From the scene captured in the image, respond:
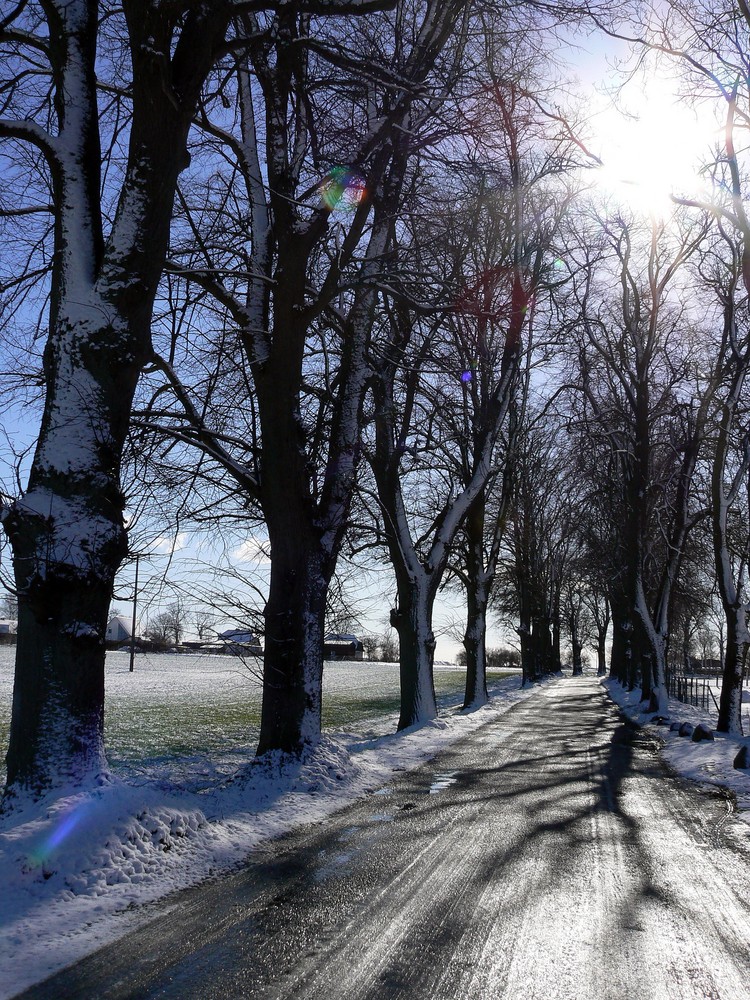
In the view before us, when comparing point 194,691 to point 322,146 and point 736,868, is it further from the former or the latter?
point 736,868

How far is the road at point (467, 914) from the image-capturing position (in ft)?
11.3

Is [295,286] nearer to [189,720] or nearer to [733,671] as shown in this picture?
[733,671]

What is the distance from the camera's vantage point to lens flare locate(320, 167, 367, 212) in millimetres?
8969

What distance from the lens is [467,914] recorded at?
4316 mm

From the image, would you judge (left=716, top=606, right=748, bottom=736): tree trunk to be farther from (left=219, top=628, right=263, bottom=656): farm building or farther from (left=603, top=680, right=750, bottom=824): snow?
(left=219, top=628, right=263, bottom=656): farm building

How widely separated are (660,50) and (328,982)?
12583 mm

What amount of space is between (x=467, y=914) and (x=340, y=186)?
7790 mm

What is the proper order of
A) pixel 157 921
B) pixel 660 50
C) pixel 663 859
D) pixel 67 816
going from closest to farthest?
1. pixel 157 921
2. pixel 67 816
3. pixel 663 859
4. pixel 660 50

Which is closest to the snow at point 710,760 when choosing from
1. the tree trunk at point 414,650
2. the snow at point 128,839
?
the snow at point 128,839

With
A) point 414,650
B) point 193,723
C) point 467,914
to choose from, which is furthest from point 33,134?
point 193,723

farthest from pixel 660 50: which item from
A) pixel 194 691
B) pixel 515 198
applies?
pixel 194 691

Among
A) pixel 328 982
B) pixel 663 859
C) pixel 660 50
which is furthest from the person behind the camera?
pixel 660 50

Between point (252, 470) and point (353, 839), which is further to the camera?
point (252, 470)

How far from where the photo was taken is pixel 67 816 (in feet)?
16.6
